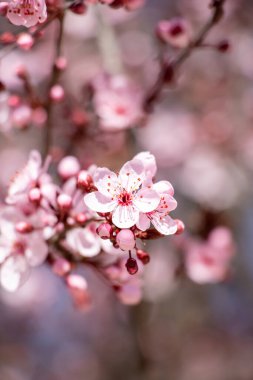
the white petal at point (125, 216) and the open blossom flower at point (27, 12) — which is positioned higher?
the open blossom flower at point (27, 12)

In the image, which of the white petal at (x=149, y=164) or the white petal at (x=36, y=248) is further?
the white petal at (x=36, y=248)

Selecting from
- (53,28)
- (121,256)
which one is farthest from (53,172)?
(121,256)

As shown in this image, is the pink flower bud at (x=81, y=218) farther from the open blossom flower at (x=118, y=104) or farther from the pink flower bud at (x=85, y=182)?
the open blossom flower at (x=118, y=104)

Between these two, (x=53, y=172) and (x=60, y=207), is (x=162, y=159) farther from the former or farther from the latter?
(x=60, y=207)

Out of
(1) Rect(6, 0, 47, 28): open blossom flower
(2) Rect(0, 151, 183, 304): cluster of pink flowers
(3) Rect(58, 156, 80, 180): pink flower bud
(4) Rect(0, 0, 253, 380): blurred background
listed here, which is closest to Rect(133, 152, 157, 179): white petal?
(2) Rect(0, 151, 183, 304): cluster of pink flowers

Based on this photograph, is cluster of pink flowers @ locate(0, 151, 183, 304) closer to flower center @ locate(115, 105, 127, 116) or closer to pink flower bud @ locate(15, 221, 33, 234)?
pink flower bud @ locate(15, 221, 33, 234)

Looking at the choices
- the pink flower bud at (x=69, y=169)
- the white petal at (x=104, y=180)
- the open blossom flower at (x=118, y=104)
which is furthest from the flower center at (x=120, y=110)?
the white petal at (x=104, y=180)
